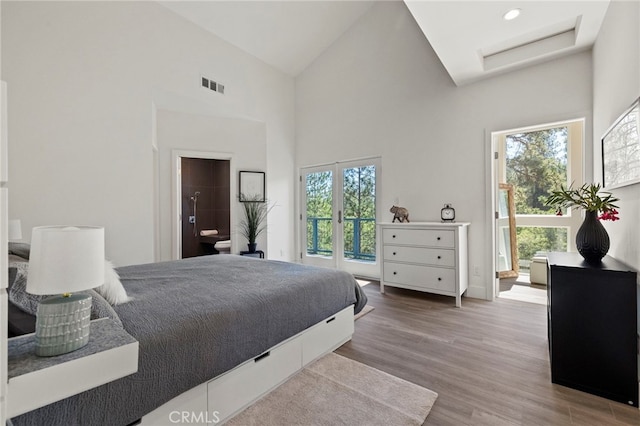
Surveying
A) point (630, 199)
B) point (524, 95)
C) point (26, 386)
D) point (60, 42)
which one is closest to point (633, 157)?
point (630, 199)

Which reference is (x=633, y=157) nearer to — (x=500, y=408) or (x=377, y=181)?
(x=500, y=408)

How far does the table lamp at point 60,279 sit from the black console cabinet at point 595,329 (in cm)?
241

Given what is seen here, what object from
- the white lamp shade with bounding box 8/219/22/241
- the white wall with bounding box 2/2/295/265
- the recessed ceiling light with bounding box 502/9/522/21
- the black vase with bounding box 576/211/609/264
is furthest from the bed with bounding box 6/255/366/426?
the recessed ceiling light with bounding box 502/9/522/21

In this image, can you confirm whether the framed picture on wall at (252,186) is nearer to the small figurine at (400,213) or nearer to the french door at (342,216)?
the french door at (342,216)

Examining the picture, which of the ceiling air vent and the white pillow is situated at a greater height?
the ceiling air vent

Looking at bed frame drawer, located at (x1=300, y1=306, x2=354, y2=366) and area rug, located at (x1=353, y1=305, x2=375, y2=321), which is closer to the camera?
bed frame drawer, located at (x1=300, y1=306, x2=354, y2=366)

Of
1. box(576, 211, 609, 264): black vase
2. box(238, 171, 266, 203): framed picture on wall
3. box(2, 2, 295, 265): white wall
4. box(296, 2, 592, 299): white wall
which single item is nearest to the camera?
box(576, 211, 609, 264): black vase

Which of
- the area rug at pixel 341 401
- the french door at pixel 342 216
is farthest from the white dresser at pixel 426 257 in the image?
the area rug at pixel 341 401

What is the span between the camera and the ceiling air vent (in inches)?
166

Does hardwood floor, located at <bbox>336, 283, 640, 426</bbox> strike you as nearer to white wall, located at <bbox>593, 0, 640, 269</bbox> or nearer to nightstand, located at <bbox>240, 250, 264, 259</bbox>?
white wall, located at <bbox>593, 0, 640, 269</bbox>

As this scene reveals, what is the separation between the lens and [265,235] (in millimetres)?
5129

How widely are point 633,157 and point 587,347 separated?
115 centimetres

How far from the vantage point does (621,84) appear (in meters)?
2.04

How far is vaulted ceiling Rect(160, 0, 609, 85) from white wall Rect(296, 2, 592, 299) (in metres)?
0.22
